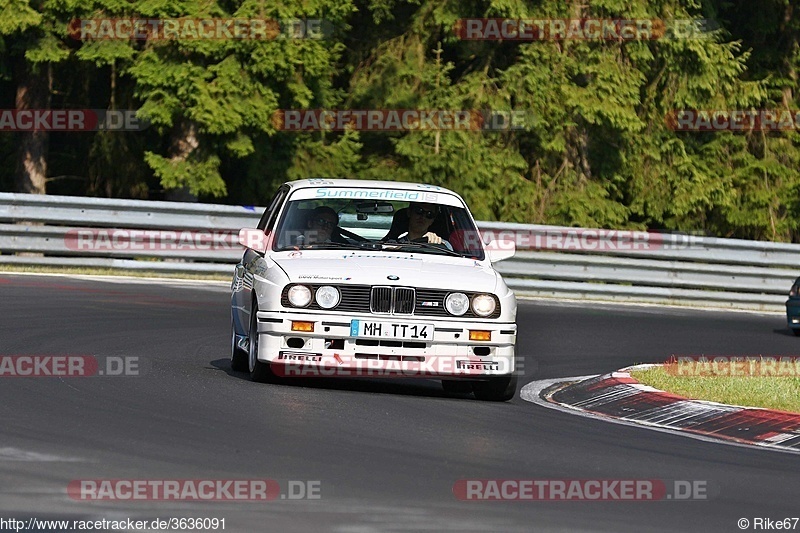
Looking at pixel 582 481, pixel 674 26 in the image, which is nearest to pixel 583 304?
pixel 674 26

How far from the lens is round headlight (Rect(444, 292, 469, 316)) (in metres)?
10.6

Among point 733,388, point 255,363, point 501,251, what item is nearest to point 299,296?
point 255,363

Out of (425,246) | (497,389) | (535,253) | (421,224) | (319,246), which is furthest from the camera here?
(535,253)

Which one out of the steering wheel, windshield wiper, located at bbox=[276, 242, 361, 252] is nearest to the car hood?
windshield wiper, located at bbox=[276, 242, 361, 252]

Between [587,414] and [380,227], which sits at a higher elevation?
[380,227]

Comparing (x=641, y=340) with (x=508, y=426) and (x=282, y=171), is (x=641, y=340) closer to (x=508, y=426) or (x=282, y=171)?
(x=508, y=426)

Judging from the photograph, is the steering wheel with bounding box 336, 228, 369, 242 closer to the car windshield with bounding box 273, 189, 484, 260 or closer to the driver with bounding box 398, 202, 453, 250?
the car windshield with bounding box 273, 189, 484, 260

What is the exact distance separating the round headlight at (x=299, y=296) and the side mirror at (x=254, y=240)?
1.12 m

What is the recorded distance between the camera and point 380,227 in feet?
40.5

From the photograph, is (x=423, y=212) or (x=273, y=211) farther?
(x=273, y=211)

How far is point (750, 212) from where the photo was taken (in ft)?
103

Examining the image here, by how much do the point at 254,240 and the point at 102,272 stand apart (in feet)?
31.2

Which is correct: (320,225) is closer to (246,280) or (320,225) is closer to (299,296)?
(246,280)

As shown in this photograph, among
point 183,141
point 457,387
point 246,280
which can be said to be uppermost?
point 183,141
